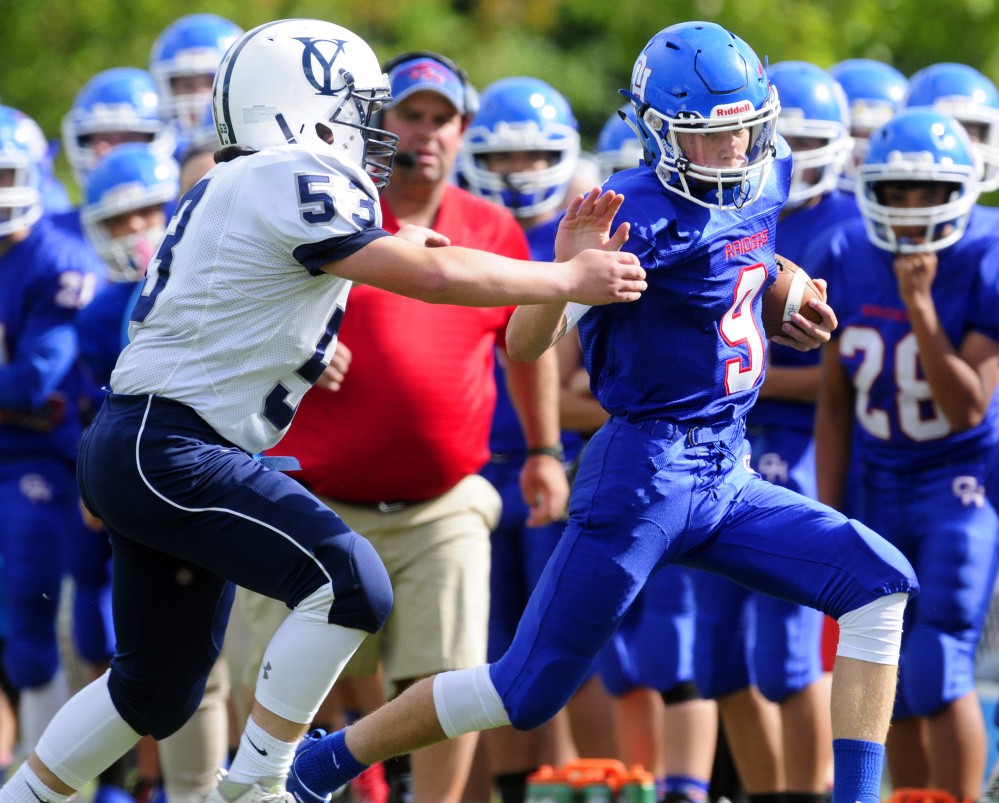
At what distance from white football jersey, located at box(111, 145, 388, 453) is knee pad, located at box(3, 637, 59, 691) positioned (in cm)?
258

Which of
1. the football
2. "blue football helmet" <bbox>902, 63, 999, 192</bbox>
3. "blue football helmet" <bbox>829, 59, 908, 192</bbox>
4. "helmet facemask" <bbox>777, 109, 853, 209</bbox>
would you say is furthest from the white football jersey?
"blue football helmet" <bbox>829, 59, 908, 192</bbox>

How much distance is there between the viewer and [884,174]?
461cm

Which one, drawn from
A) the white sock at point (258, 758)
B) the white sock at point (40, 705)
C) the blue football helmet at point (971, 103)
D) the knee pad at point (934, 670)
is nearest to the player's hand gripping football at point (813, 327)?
the knee pad at point (934, 670)

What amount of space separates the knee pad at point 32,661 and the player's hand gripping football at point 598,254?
3166 mm

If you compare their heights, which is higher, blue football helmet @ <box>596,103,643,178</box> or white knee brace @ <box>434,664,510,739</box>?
blue football helmet @ <box>596,103,643,178</box>

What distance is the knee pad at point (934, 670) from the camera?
4.36 meters

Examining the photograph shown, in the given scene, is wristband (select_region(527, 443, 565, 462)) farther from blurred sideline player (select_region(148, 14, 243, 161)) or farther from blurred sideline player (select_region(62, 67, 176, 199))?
blurred sideline player (select_region(148, 14, 243, 161))

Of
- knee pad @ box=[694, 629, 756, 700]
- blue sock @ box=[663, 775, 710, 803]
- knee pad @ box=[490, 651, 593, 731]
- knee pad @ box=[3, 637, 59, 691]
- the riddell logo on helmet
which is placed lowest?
knee pad @ box=[3, 637, 59, 691]

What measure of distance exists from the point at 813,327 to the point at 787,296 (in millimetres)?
109

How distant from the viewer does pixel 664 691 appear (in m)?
4.82

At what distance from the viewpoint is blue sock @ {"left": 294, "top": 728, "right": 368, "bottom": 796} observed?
11.7 ft

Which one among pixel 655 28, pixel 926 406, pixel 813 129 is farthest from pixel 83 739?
pixel 655 28

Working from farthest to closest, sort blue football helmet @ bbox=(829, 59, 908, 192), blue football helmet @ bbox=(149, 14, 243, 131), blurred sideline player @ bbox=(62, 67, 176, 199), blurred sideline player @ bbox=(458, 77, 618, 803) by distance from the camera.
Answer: blue football helmet @ bbox=(149, 14, 243, 131), blurred sideline player @ bbox=(62, 67, 176, 199), blue football helmet @ bbox=(829, 59, 908, 192), blurred sideline player @ bbox=(458, 77, 618, 803)

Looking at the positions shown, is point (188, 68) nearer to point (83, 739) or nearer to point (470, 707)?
point (83, 739)
